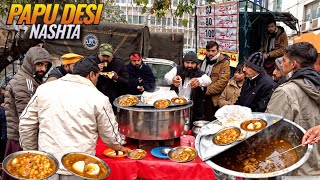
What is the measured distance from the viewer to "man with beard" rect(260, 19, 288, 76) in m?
6.36

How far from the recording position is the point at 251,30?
768 cm

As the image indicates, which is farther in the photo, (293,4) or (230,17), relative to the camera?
(293,4)

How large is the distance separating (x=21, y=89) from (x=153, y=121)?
153 cm

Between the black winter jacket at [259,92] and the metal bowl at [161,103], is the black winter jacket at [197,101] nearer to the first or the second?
the black winter jacket at [259,92]

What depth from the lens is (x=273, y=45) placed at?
663cm

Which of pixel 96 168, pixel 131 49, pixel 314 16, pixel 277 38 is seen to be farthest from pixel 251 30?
pixel 314 16

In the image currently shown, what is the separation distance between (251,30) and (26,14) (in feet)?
19.5

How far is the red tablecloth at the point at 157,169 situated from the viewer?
2975mm

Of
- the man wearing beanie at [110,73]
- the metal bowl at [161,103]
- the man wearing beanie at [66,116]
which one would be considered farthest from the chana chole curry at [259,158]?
the man wearing beanie at [110,73]

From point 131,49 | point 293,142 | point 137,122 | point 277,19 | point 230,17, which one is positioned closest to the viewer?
point 293,142

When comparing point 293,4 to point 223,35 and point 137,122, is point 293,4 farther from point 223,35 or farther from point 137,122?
point 137,122

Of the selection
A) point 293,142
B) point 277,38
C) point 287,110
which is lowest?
point 293,142

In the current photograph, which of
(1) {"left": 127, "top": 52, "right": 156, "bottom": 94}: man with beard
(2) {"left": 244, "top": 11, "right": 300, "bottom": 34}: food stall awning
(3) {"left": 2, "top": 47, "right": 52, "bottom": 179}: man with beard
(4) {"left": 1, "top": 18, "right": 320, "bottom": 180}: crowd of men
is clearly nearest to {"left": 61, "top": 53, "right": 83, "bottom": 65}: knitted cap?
(4) {"left": 1, "top": 18, "right": 320, "bottom": 180}: crowd of men

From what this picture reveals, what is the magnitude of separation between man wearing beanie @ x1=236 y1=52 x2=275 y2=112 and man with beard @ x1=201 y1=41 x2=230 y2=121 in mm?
1262
